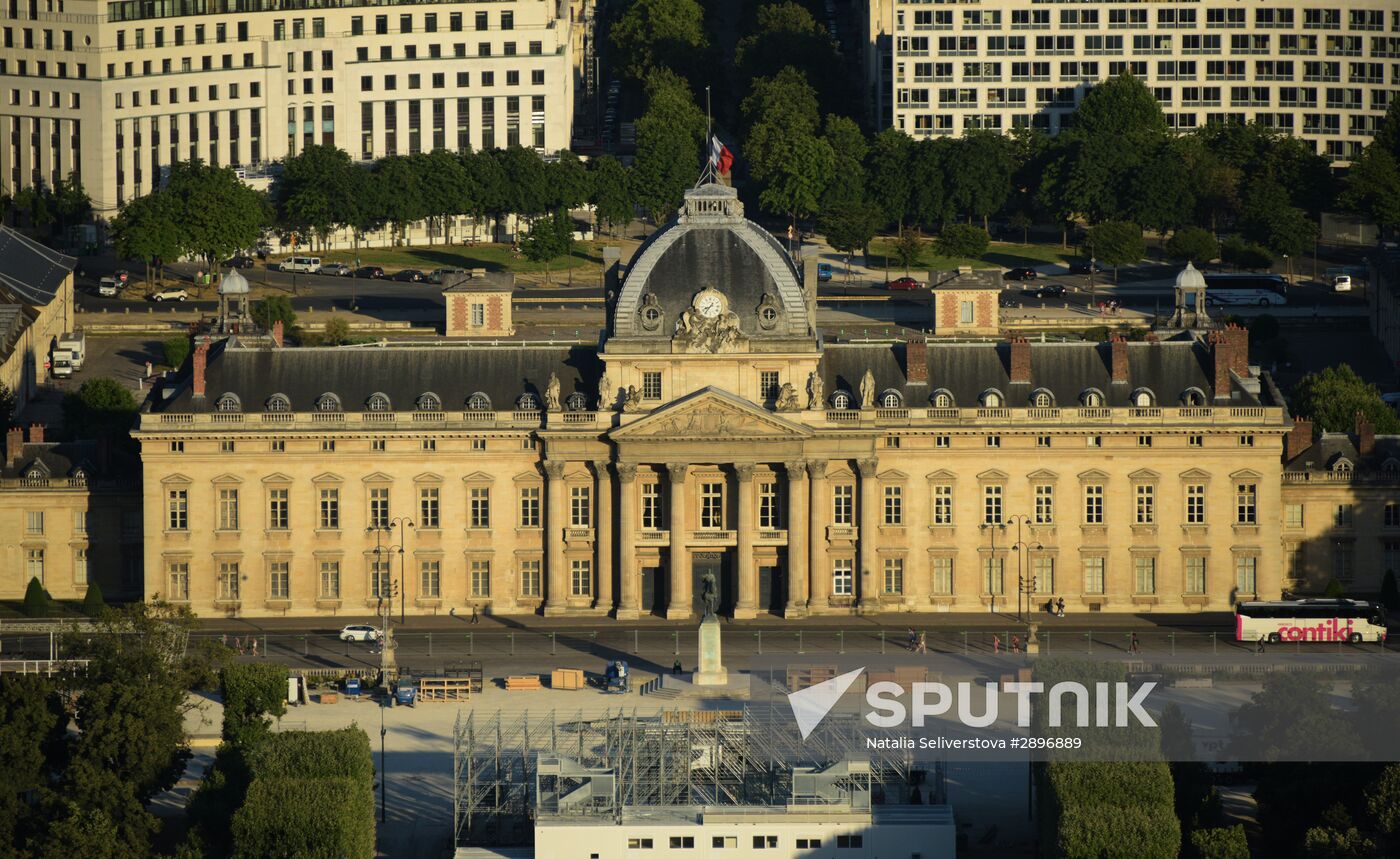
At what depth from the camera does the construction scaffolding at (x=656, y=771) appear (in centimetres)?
18100

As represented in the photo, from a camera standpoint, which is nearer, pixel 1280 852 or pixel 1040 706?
pixel 1280 852

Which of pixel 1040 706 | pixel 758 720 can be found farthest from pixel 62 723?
pixel 1040 706

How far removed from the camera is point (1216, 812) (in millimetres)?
179875

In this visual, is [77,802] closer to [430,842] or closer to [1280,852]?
[430,842]

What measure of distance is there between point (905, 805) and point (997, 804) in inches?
299

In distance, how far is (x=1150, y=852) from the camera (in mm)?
172000

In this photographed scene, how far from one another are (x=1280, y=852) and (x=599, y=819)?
2923cm

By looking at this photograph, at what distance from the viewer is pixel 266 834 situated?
175625 millimetres

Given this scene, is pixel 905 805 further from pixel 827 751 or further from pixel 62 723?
pixel 62 723

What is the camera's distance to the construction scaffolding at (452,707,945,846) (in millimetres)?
181000

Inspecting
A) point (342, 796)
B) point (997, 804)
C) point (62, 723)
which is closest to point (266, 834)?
point (342, 796)

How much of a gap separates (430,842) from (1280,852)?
37257 millimetres

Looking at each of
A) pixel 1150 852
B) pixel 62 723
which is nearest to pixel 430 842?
pixel 62 723

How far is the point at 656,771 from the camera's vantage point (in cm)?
18350
